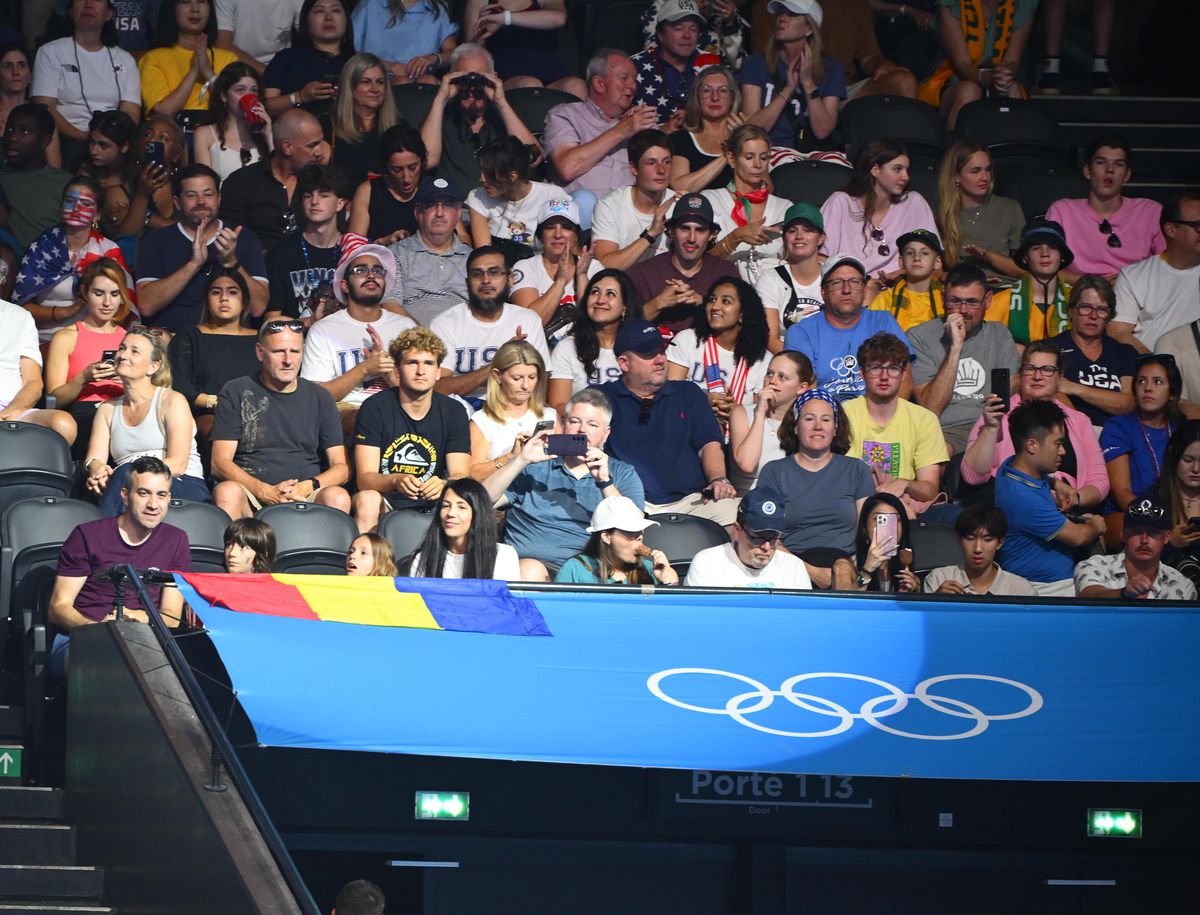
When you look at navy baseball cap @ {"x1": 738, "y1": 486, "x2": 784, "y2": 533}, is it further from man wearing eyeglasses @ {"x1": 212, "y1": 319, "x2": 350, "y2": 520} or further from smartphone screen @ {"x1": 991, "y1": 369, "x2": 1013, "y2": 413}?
man wearing eyeglasses @ {"x1": 212, "y1": 319, "x2": 350, "y2": 520}

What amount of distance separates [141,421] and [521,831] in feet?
9.11

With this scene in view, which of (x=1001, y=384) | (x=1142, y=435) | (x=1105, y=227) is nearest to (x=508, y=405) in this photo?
(x=1001, y=384)

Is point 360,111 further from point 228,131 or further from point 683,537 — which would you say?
point 683,537

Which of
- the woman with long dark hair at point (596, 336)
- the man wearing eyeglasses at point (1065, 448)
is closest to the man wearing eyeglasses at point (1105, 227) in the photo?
the man wearing eyeglasses at point (1065, 448)

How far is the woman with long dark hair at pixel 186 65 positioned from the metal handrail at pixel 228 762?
229 inches

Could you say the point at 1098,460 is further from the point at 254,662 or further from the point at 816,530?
the point at 254,662

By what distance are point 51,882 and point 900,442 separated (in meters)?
4.75

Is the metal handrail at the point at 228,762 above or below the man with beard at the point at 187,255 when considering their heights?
below

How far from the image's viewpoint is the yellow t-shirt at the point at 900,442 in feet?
29.8

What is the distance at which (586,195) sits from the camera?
35.9 ft

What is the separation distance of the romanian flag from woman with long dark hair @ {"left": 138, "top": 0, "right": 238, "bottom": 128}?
541 centimetres

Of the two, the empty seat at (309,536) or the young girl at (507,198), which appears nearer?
the empty seat at (309,536)

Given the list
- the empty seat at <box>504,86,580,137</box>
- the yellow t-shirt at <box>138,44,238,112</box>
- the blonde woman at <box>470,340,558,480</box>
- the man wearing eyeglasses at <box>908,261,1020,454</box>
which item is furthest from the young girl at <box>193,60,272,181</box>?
the man wearing eyeglasses at <box>908,261,1020,454</box>

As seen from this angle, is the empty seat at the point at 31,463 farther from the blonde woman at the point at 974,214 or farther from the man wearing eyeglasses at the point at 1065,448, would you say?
the blonde woman at the point at 974,214
